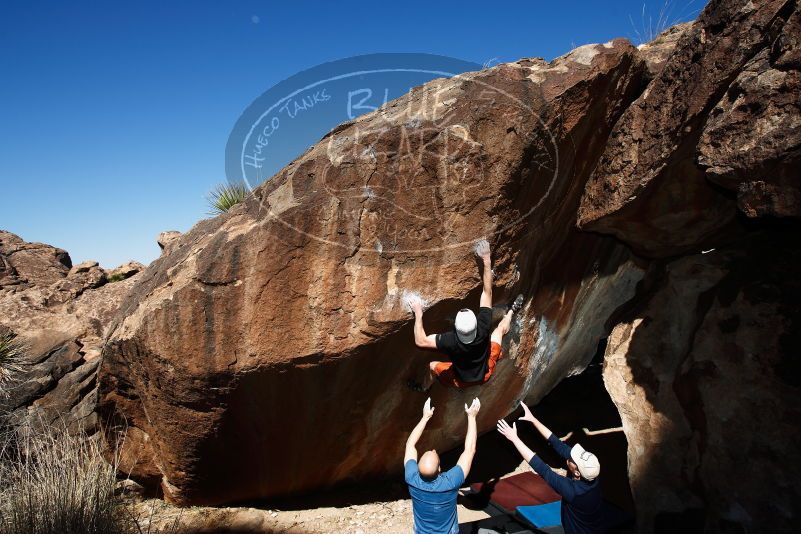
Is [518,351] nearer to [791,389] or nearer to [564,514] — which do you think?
[564,514]

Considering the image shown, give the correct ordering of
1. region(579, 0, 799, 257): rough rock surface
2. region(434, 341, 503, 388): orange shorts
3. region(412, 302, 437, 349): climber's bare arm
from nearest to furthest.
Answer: region(579, 0, 799, 257): rough rock surface → region(412, 302, 437, 349): climber's bare arm → region(434, 341, 503, 388): orange shorts

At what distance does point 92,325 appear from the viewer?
612 cm

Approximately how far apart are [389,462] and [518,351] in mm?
1727

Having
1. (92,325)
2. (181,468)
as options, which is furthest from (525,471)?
(92,325)

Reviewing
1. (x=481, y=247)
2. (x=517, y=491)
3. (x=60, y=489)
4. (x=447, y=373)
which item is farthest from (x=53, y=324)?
(x=517, y=491)

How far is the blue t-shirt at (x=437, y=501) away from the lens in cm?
349

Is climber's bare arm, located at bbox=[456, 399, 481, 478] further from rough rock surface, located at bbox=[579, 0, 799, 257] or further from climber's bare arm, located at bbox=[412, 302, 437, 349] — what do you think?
rough rock surface, located at bbox=[579, 0, 799, 257]

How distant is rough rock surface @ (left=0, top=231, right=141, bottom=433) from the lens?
16.5ft

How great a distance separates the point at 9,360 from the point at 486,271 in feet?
16.6

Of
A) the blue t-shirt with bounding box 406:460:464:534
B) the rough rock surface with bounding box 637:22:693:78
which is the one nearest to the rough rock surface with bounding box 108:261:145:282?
the blue t-shirt with bounding box 406:460:464:534

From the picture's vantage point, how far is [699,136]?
3.58m

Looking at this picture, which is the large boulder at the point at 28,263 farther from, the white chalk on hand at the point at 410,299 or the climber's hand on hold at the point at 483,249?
the climber's hand on hold at the point at 483,249

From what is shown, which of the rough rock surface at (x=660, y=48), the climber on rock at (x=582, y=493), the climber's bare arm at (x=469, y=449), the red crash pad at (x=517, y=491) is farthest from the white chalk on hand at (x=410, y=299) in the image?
the rough rock surface at (x=660, y=48)

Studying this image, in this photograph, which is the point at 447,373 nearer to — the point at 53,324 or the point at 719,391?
the point at 719,391
